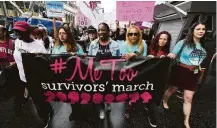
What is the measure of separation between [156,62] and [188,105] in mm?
918

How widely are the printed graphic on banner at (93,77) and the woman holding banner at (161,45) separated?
2.16ft

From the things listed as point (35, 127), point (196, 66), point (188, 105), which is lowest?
point (35, 127)

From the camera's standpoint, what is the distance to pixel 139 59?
2.89 metres

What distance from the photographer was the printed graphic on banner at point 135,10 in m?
4.43

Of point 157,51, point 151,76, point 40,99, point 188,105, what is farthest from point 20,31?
point 188,105

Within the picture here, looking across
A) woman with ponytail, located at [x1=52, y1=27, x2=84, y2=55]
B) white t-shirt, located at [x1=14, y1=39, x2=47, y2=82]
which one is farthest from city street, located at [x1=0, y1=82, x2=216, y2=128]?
woman with ponytail, located at [x1=52, y1=27, x2=84, y2=55]

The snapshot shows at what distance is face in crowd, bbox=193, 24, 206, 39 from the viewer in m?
2.90

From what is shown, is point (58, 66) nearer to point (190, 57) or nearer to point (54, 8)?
point (190, 57)

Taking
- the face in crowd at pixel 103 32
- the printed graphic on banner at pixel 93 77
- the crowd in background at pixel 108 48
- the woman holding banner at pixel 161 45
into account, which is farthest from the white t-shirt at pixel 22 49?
the woman holding banner at pixel 161 45

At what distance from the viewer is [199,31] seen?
2.91 m

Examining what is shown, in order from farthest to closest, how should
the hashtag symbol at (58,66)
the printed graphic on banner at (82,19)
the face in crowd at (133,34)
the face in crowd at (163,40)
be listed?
the printed graphic on banner at (82,19), the face in crowd at (163,40), the face in crowd at (133,34), the hashtag symbol at (58,66)

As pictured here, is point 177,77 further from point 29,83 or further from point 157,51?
point 29,83

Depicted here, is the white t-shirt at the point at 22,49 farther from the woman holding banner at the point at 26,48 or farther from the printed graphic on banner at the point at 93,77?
the printed graphic on banner at the point at 93,77

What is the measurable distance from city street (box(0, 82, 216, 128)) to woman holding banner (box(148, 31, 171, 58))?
3.84 feet
